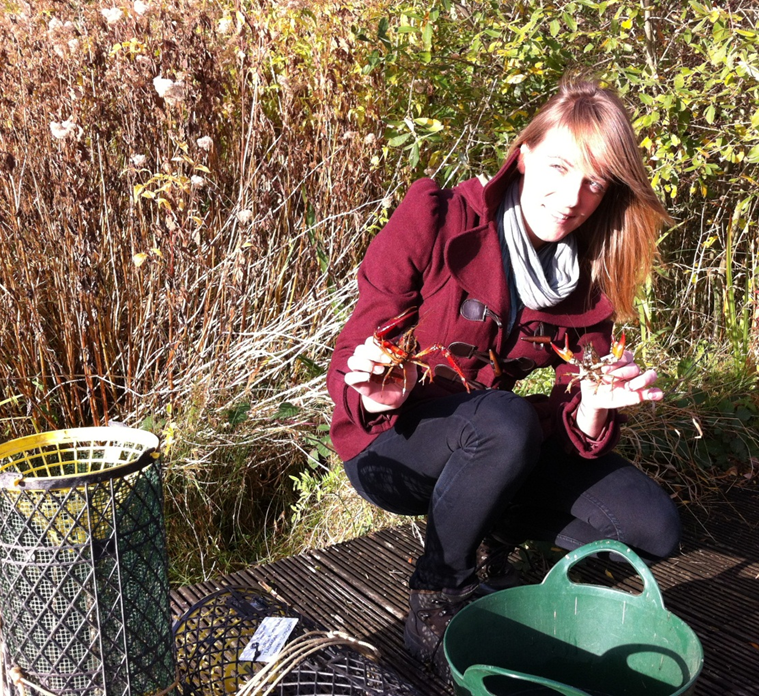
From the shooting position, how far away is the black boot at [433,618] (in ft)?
6.37

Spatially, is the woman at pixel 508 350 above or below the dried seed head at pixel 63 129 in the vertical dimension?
below

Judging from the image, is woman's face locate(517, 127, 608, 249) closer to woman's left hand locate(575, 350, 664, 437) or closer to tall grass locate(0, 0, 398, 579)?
woman's left hand locate(575, 350, 664, 437)

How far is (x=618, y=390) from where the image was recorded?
178cm

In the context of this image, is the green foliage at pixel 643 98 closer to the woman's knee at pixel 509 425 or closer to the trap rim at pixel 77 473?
the woman's knee at pixel 509 425

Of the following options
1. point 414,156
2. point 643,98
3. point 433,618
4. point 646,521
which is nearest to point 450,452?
point 433,618

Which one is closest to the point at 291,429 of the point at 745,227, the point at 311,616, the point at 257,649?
the point at 311,616

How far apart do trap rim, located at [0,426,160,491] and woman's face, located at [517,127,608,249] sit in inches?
42.6

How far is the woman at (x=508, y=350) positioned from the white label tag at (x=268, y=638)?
17.6 inches

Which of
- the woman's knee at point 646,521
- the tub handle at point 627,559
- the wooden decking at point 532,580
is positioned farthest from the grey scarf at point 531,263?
the wooden decking at point 532,580

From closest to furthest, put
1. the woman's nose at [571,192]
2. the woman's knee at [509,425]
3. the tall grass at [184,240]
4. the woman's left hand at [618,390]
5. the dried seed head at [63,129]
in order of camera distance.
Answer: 1. the woman's left hand at [618,390]
2. the woman's knee at [509,425]
3. the woman's nose at [571,192]
4. the dried seed head at [63,129]
5. the tall grass at [184,240]

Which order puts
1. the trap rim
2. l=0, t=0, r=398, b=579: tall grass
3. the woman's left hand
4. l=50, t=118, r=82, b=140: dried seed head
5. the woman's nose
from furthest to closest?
l=0, t=0, r=398, b=579: tall grass < l=50, t=118, r=82, b=140: dried seed head < the woman's nose < the woman's left hand < the trap rim

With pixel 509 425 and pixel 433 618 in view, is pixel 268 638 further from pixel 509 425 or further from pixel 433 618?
pixel 509 425

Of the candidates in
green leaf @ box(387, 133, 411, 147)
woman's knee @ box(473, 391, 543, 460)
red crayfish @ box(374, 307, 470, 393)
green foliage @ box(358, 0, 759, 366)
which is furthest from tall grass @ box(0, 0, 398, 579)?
woman's knee @ box(473, 391, 543, 460)

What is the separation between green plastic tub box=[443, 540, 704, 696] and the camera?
5.24 ft
